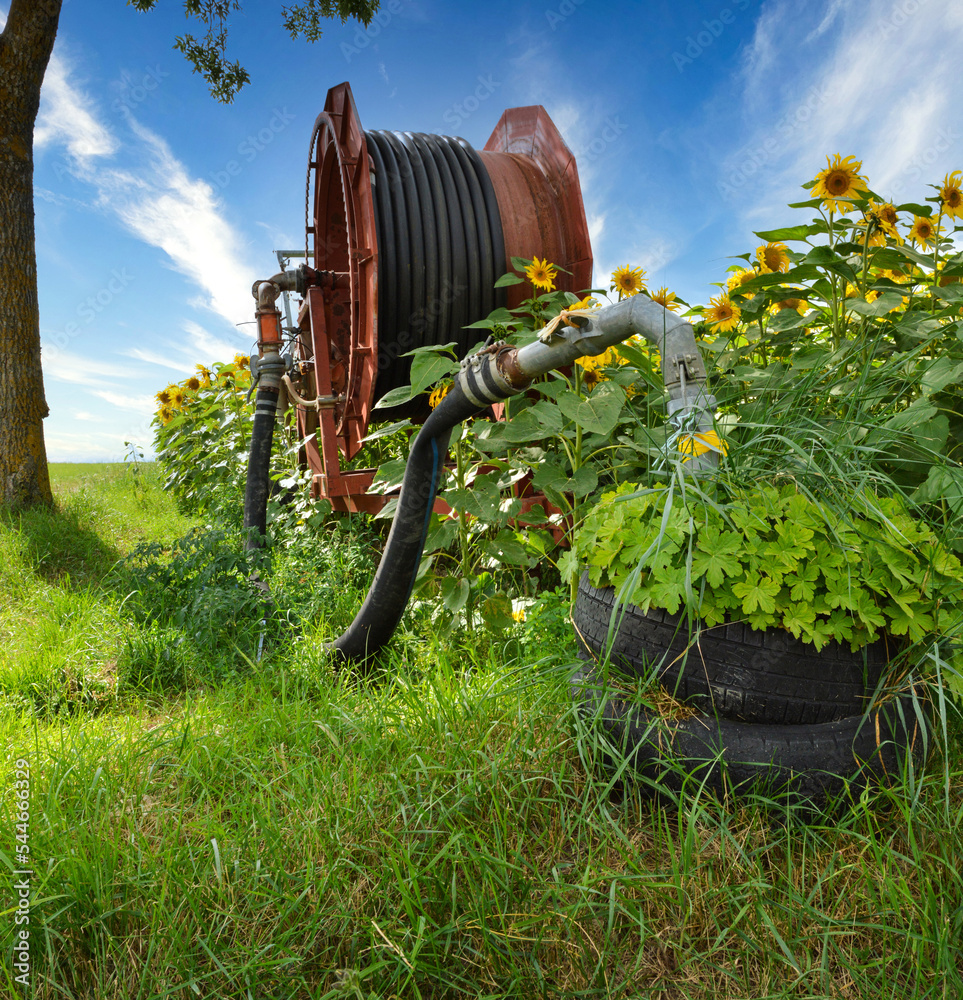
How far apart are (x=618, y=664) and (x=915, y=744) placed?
2.21 ft

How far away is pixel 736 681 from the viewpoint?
1.42m

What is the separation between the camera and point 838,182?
2.31m

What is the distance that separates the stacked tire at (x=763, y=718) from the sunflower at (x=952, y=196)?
201 cm

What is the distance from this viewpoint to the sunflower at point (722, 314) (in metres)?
2.79

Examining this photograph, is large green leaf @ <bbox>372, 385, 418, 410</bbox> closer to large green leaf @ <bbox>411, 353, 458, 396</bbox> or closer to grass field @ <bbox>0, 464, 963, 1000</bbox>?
large green leaf @ <bbox>411, 353, 458, 396</bbox>

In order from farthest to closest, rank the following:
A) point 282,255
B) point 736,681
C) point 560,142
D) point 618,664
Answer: point 282,255, point 560,142, point 618,664, point 736,681

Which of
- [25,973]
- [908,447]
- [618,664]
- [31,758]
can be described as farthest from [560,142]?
→ [25,973]

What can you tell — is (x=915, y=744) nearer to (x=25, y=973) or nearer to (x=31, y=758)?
(x=25, y=973)

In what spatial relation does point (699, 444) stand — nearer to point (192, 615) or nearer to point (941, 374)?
point (941, 374)

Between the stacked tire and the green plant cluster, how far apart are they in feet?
0.18

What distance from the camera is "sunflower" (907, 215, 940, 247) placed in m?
2.62

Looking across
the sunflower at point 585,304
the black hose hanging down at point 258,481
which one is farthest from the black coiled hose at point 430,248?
the sunflower at point 585,304

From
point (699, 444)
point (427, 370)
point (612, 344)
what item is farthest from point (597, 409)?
point (427, 370)

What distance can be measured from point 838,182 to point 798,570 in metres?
1.65
